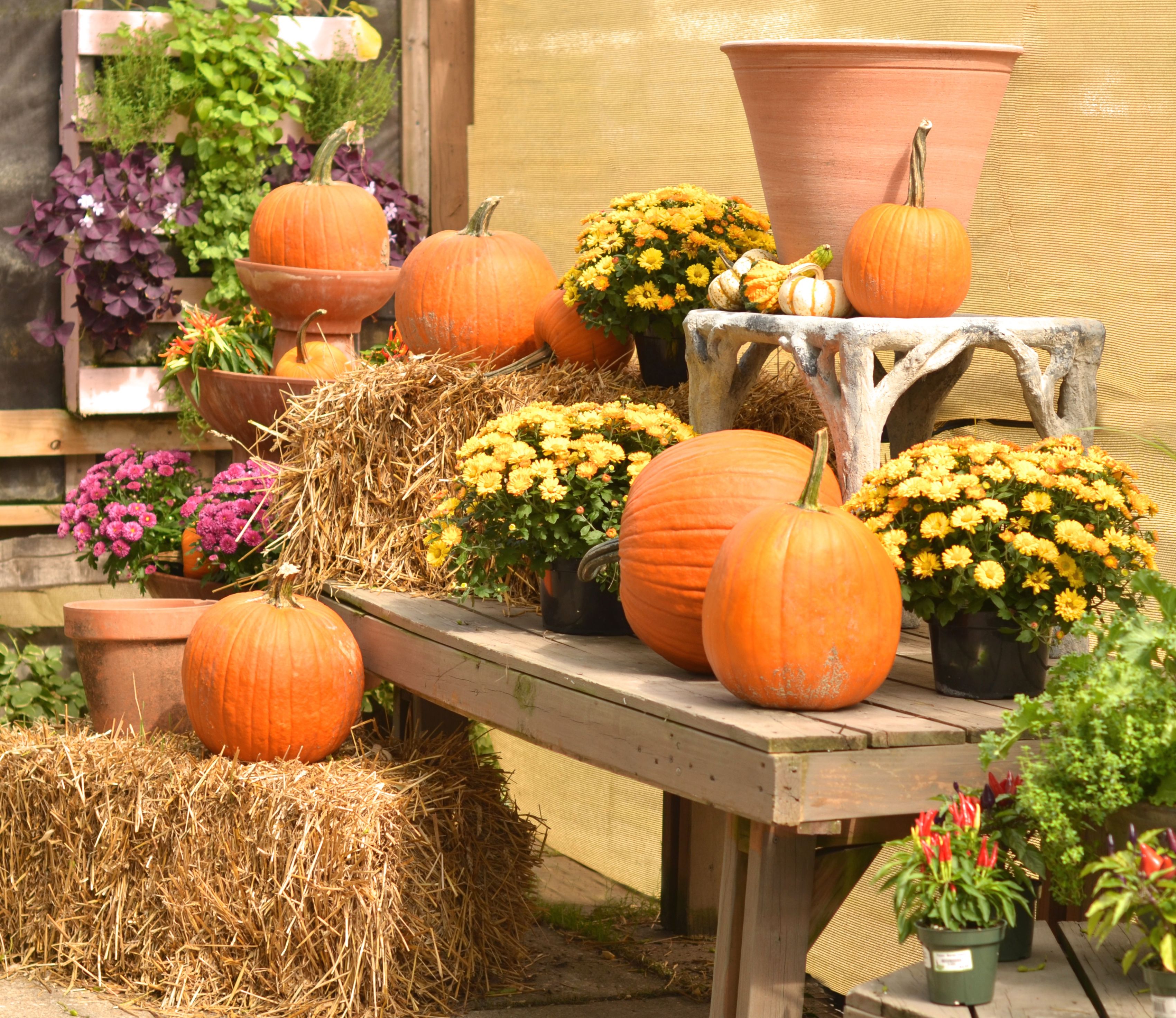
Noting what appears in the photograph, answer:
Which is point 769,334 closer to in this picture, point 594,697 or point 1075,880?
point 594,697

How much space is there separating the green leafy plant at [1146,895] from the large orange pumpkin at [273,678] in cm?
183

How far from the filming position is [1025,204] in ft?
10.5

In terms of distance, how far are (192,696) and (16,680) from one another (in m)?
1.77

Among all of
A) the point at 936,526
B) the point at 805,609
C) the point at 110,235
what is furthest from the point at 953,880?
the point at 110,235

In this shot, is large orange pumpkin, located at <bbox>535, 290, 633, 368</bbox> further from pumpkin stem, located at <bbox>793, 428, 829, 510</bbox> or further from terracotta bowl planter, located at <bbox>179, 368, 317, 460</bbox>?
pumpkin stem, located at <bbox>793, 428, 829, 510</bbox>

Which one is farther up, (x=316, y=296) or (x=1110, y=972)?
(x=316, y=296)

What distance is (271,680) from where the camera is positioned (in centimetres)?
320

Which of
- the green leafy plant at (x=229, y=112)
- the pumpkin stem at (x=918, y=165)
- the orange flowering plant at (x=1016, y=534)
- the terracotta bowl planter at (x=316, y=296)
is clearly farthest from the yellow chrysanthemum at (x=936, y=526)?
the green leafy plant at (x=229, y=112)

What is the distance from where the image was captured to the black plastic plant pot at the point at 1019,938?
202 cm

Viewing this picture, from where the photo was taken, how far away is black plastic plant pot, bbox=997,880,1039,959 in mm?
2021

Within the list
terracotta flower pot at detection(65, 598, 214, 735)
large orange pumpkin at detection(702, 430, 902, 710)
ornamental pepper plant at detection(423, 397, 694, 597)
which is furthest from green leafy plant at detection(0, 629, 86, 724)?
large orange pumpkin at detection(702, 430, 902, 710)

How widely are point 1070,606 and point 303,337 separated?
7.95ft

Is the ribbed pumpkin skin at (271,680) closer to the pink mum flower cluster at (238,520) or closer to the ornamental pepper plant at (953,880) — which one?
the pink mum flower cluster at (238,520)

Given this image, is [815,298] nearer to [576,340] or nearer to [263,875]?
[576,340]
